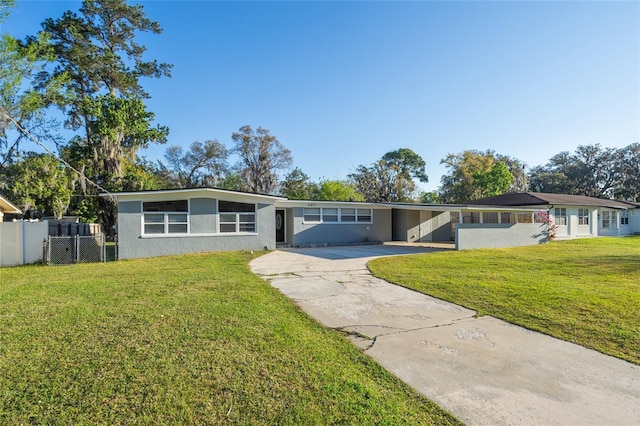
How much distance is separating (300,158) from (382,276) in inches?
1310

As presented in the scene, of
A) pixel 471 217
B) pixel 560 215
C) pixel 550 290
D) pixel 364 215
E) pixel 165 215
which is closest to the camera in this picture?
pixel 550 290

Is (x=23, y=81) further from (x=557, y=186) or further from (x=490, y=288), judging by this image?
(x=557, y=186)

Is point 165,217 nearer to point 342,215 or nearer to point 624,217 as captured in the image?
point 342,215

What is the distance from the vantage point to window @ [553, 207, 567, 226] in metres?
20.5

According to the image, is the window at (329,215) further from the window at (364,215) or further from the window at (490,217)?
the window at (490,217)

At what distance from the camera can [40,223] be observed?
1064 cm

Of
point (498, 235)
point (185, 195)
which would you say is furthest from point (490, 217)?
point (185, 195)

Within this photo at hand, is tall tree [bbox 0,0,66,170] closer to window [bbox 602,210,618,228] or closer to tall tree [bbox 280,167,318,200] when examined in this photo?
tall tree [bbox 280,167,318,200]

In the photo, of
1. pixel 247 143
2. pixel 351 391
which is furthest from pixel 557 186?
pixel 351 391

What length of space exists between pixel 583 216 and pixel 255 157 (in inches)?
1232

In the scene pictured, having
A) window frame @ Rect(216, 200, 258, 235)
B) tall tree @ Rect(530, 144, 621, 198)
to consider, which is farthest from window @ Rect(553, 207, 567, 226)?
tall tree @ Rect(530, 144, 621, 198)

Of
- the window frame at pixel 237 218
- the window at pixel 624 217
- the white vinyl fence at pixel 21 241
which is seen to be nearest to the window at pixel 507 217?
the window at pixel 624 217

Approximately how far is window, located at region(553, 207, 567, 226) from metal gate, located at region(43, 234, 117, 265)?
25285mm

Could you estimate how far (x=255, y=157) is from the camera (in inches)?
1468
